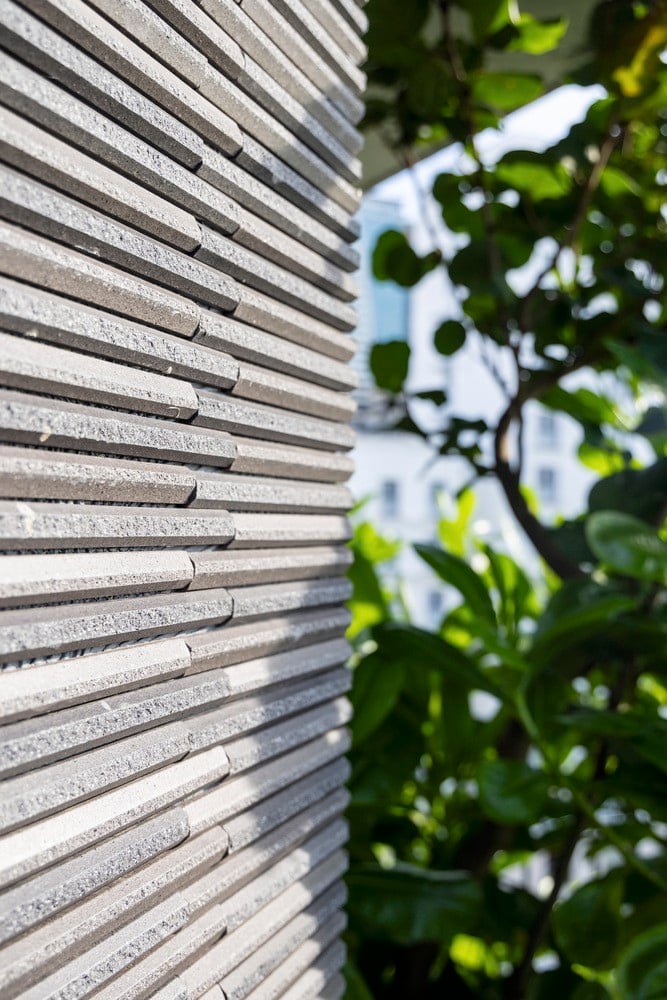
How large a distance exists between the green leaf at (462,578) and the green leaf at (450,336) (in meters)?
0.41

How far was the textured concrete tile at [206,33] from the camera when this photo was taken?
0.48 m

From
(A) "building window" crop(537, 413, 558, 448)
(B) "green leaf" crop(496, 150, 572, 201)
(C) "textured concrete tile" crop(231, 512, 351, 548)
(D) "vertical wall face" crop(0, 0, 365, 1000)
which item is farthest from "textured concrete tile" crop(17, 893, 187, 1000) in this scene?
(A) "building window" crop(537, 413, 558, 448)

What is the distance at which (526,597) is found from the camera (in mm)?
1469

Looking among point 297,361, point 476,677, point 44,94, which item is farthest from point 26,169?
point 476,677

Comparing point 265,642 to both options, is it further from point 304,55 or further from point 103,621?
point 304,55

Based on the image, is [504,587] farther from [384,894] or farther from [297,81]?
[297,81]

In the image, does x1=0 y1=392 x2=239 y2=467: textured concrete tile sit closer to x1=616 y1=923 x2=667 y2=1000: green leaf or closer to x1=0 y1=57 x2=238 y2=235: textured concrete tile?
x1=0 y1=57 x2=238 y2=235: textured concrete tile

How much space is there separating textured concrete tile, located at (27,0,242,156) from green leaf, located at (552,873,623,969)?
971 mm

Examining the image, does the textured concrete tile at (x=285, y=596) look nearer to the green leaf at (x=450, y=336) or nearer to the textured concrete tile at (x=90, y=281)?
the textured concrete tile at (x=90, y=281)

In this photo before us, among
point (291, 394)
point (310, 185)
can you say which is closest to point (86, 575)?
point (291, 394)

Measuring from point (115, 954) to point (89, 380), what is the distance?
0.96 ft

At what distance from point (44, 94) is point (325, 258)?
0.32m

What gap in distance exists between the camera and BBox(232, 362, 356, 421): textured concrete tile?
58cm

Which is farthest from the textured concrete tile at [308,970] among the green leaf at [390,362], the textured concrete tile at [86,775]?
the green leaf at [390,362]
